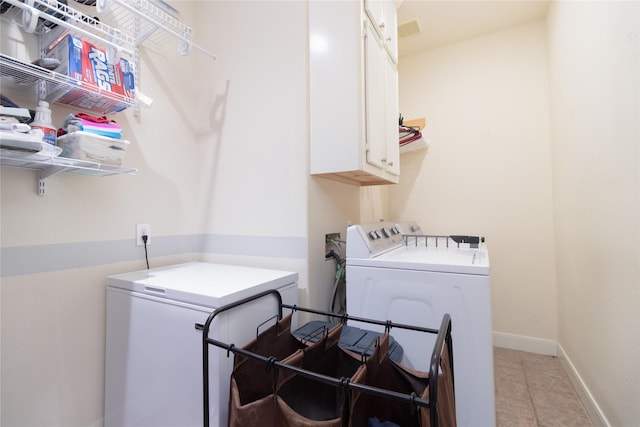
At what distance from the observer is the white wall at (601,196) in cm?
122

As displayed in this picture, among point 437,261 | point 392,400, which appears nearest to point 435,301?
point 437,261

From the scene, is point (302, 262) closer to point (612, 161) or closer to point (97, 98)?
point (97, 98)

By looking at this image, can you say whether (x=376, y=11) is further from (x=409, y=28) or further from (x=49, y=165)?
(x=49, y=165)

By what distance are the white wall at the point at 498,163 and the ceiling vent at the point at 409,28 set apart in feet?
1.26

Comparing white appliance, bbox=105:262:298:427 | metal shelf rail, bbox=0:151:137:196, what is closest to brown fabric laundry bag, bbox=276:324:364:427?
white appliance, bbox=105:262:298:427

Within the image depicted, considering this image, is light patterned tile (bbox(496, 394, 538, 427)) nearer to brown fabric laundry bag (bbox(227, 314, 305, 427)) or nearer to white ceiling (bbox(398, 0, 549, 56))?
brown fabric laundry bag (bbox(227, 314, 305, 427))

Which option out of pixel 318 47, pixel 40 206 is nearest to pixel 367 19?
pixel 318 47

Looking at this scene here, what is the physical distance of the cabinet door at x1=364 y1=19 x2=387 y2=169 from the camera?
65.1 inches

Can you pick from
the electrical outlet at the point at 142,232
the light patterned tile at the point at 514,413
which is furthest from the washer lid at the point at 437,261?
the electrical outlet at the point at 142,232

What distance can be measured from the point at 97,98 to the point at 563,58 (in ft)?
9.60

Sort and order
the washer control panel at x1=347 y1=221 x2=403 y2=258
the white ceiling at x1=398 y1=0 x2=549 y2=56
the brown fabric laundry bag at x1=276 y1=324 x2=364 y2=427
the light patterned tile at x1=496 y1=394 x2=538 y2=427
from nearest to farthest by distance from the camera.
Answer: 1. the brown fabric laundry bag at x1=276 y1=324 x2=364 y2=427
2. the washer control panel at x1=347 y1=221 x2=403 y2=258
3. the light patterned tile at x1=496 y1=394 x2=538 y2=427
4. the white ceiling at x1=398 y1=0 x2=549 y2=56

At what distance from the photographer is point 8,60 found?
101 cm

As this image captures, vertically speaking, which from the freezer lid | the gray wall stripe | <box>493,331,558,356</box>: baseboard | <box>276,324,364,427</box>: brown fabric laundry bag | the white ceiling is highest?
the white ceiling

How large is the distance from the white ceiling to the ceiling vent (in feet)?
0.11
